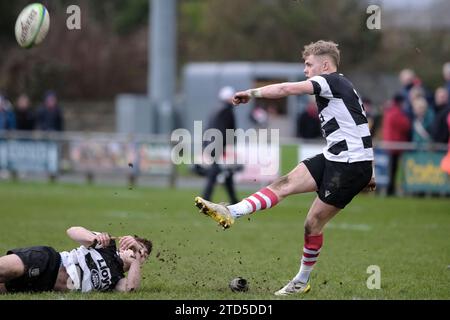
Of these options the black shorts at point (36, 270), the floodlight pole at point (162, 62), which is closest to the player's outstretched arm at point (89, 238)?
the black shorts at point (36, 270)

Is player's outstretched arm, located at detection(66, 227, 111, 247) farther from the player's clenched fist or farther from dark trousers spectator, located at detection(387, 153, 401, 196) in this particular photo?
dark trousers spectator, located at detection(387, 153, 401, 196)

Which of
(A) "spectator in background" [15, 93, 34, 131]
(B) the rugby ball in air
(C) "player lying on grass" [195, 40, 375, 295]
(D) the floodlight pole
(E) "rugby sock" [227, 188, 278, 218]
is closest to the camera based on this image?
(E) "rugby sock" [227, 188, 278, 218]

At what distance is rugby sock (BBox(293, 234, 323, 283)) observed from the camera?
8180 millimetres

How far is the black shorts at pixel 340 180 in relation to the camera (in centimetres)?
799

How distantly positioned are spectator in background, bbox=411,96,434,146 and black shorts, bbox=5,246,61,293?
1369 cm

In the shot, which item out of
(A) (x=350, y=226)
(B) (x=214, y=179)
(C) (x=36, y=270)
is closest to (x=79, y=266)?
(C) (x=36, y=270)

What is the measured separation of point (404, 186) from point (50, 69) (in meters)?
23.6

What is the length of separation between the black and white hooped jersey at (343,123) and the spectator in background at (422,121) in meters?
12.4

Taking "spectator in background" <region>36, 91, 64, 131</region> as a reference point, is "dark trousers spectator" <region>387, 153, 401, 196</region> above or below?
below

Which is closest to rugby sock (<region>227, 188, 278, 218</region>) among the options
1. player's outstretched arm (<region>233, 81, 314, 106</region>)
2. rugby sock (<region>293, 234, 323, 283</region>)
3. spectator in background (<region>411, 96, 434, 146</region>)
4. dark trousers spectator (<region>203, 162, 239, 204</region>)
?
rugby sock (<region>293, 234, 323, 283</region>)

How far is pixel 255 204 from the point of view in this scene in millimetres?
7934

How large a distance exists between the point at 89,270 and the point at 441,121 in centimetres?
1262
